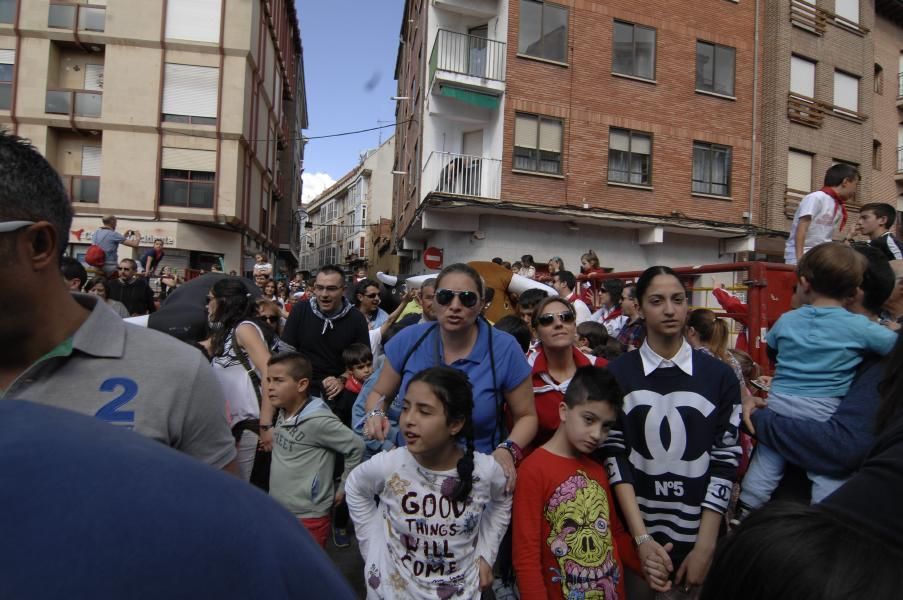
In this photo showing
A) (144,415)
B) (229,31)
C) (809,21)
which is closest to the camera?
(144,415)

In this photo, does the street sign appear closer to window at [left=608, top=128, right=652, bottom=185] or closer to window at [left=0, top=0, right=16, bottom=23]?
window at [left=608, top=128, right=652, bottom=185]

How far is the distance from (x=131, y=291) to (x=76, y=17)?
70.6ft

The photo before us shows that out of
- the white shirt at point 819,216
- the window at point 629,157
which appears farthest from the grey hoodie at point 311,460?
the window at point 629,157

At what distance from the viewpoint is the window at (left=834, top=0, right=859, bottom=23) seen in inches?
805

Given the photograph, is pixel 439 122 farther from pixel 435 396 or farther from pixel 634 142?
pixel 435 396

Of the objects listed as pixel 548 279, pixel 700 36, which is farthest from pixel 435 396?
pixel 700 36

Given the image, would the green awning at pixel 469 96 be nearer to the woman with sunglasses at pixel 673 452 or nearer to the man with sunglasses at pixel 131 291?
the man with sunglasses at pixel 131 291

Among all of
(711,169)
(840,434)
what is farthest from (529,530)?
(711,169)

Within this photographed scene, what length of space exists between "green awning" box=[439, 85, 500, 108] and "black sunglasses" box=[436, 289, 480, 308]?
47.2 ft

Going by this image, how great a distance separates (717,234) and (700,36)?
636 centimetres

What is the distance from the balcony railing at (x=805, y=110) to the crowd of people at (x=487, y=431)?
17.5 m

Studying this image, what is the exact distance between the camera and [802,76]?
19594 millimetres

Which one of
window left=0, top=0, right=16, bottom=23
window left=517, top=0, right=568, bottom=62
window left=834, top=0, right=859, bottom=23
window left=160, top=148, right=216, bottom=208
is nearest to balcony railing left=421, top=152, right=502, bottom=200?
window left=517, top=0, right=568, bottom=62

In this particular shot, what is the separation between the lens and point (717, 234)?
1805 cm
